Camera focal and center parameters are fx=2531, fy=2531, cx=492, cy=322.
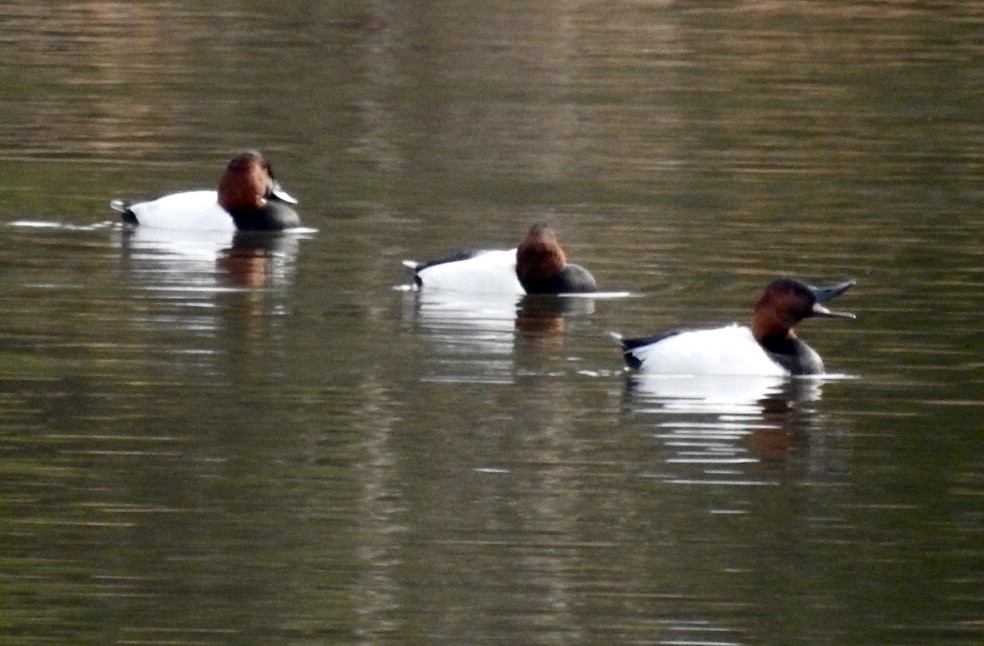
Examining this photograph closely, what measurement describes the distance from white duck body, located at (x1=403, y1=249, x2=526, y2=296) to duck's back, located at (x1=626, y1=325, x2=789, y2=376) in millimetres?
2681

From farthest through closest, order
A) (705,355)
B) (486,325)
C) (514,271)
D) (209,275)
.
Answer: (209,275), (514,271), (486,325), (705,355)

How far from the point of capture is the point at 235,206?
18.4 meters

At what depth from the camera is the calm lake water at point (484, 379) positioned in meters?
9.23

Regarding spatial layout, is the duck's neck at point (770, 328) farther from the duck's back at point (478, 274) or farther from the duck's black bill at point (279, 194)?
the duck's black bill at point (279, 194)

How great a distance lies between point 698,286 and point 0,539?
6.70 meters

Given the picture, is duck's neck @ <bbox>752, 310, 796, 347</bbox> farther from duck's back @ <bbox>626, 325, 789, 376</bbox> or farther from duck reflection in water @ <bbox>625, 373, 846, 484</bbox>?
duck reflection in water @ <bbox>625, 373, 846, 484</bbox>

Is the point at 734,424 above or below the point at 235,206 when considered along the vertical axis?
below

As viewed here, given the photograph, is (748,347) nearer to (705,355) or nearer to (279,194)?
(705,355)

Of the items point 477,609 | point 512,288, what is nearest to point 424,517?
point 477,609

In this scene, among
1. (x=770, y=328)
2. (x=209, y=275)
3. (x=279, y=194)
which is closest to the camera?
(x=770, y=328)

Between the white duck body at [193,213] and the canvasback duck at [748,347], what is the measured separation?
5894 millimetres

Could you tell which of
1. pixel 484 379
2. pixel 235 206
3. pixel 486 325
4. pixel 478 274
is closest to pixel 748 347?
pixel 484 379

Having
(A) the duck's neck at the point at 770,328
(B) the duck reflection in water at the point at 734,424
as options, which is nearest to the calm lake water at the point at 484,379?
(B) the duck reflection in water at the point at 734,424

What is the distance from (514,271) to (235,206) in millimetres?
3457
